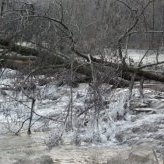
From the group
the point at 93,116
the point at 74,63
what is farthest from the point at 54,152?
the point at 74,63

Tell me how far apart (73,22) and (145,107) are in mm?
2557

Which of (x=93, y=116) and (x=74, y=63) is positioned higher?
(x=74, y=63)

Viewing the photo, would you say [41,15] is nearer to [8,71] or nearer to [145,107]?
[8,71]

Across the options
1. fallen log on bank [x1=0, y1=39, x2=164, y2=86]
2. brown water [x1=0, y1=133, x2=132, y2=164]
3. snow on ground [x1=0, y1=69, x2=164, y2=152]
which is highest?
fallen log on bank [x1=0, y1=39, x2=164, y2=86]

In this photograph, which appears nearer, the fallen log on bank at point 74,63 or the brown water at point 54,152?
the brown water at point 54,152

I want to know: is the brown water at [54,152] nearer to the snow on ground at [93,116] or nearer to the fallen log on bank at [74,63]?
the snow on ground at [93,116]

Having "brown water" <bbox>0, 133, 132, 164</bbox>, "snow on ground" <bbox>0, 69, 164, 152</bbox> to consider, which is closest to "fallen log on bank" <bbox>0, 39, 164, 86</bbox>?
"snow on ground" <bbox>0, 69, 164, 152</bbox>

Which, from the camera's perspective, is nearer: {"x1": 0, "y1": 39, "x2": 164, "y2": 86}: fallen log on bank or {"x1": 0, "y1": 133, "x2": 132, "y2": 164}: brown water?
{"x1": 0, "y1": 133, "x2": 132, "y2": 164}: brown water

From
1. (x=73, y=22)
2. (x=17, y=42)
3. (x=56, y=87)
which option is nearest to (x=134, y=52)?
(x=56, y=87)

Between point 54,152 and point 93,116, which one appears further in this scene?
point 93,116

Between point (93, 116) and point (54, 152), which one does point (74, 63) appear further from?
point (54, 152)

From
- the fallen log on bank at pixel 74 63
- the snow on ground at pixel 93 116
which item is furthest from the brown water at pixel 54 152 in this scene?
the fallen log on bank at pixel 74 63

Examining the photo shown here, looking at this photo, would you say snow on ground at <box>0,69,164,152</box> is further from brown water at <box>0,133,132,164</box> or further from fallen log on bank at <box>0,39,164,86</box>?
fallen log on bank at <box>0,39,164,86</box>

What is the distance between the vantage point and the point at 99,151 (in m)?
8.84
